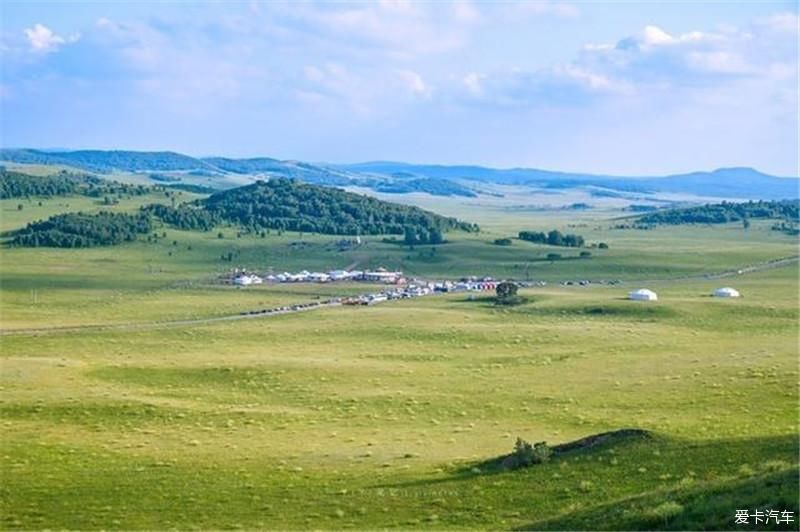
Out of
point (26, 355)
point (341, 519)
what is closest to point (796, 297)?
point (26, 355)

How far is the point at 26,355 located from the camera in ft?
245

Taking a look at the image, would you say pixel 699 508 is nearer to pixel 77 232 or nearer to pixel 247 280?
pixel 247 280

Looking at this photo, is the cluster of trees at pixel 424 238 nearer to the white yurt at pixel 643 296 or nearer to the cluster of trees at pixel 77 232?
the cluster of trees at pixel 77 232

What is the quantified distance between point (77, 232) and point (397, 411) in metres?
149

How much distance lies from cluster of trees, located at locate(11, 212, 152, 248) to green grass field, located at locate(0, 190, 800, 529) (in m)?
58.8

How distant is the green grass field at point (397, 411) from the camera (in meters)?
30.4

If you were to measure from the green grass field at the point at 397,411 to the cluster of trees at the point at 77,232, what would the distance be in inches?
2315

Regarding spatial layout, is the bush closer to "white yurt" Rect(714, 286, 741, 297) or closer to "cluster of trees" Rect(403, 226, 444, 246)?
"white yurt" Rect(714, 286, 741, 297)

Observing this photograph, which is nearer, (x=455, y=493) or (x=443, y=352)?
(x=455, y=493)

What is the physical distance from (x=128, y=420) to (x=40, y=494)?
14731 mm

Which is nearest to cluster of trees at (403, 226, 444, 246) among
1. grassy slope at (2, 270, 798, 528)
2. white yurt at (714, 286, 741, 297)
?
white yurt at (714, 286, 741, 297)

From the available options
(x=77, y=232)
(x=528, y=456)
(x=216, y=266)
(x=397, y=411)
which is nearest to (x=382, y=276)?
(x=216, y=266)

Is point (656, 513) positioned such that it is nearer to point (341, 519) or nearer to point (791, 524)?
point (791, 524)

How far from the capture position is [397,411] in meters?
51.1
